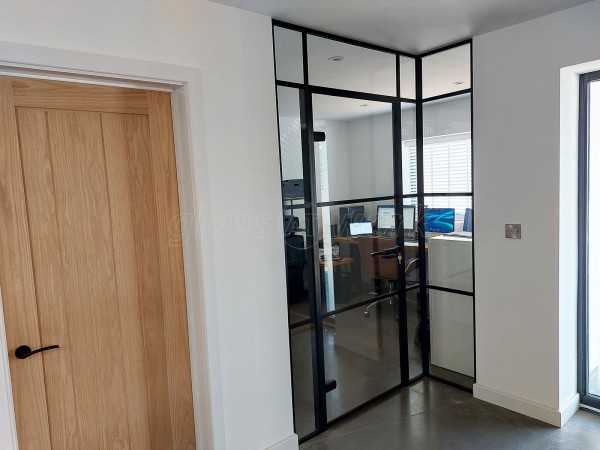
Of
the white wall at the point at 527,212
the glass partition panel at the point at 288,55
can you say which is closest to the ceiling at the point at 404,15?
the glass partition panel at the point at 288,55

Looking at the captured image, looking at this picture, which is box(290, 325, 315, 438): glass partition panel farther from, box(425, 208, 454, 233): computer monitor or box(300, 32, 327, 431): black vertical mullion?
box(425, 208, 454, 233): computer monitor

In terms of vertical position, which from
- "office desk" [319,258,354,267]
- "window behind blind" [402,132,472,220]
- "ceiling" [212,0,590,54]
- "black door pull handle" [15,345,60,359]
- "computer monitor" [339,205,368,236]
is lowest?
"black door pull handle" [15,345,60,359]

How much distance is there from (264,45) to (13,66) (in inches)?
48.1

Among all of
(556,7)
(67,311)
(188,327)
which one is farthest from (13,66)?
(556,7)

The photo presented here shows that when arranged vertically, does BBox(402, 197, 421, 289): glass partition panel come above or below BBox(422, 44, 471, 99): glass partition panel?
below

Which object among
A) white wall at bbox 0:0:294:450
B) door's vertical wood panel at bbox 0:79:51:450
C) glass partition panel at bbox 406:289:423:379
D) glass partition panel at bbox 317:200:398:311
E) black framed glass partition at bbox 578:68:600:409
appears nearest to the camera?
door's vertical wood panel at bbox 0:79:51:450

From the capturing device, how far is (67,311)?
1.87 metres

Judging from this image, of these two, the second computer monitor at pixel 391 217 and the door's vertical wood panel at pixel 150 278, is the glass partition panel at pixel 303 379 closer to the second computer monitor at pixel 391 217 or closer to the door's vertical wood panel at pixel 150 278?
the door's vertical wood panel at pixel 150 278

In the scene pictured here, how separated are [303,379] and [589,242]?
7.03 feet

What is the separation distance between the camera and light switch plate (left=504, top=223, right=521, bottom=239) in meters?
2.79

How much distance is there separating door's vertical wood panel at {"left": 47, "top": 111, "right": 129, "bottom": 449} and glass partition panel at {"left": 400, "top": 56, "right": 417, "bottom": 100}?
2.22 m

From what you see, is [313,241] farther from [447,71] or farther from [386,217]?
[447,71]

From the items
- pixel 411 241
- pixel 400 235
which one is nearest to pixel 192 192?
pixel 400 235

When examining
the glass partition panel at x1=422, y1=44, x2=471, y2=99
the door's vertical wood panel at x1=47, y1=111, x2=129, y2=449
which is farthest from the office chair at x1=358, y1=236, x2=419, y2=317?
the door's vertical wood panel at x1=47, y1=111, x2=129, y2=449
